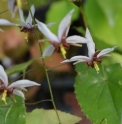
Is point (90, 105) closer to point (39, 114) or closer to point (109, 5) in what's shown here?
point (39, 114)

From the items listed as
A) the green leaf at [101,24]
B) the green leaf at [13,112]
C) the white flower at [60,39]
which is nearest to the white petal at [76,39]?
the white flower at [60,39]

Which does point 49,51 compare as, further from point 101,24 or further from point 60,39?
point 101,24

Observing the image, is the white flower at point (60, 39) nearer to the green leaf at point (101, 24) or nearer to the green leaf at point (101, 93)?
the green leaf at point (101, 93)

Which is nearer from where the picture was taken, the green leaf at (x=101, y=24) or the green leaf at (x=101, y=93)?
the green leaf at (x=101, y=93)

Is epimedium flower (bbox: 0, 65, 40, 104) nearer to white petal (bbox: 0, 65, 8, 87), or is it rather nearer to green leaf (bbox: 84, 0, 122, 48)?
white petal (bbox: 0, 65, 8, 87)

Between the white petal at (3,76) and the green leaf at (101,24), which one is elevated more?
the white petal at (3,76)

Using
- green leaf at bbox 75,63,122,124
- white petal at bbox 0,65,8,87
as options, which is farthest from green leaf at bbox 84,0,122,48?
white petal at bbox 0,65,8,87

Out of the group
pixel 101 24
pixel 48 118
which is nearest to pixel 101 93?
pixel 48 118
